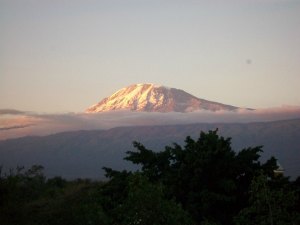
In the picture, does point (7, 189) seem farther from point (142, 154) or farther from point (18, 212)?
point (142, 154)

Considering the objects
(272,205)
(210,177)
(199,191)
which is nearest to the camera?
(272,205)

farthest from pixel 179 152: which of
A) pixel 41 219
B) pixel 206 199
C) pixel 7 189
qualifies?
pixel 7 189

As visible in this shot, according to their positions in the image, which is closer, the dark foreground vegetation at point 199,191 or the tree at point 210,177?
the dark foreground vegetation at point 199,191

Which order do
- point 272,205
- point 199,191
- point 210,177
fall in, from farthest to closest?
1. point 210,177
2. point 199,191
3. point 272,205

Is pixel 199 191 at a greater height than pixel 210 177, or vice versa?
pixel 210 177

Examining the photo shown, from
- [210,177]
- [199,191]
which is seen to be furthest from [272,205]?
[210,177]

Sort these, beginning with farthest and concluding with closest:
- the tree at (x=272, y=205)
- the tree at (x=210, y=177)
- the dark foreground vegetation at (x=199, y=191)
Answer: the tree at (x=210, y=177)
the dark foreground vegetation at (x=199, y=191)
the tree at (x=272, y=205)

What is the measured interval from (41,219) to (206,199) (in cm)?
872

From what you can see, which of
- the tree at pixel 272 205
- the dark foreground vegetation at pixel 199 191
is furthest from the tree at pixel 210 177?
the tree at pixel 272 205

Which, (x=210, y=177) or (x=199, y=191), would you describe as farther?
(x=210, y=177)

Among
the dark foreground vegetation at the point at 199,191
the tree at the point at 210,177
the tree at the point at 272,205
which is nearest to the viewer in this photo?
the tree at the point at 272,205

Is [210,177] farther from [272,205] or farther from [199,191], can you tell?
[272,205]

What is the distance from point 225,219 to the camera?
2834 cm

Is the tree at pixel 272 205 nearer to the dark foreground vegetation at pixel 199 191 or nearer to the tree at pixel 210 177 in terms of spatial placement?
the dark foreground vegetation at pixel 199 191
